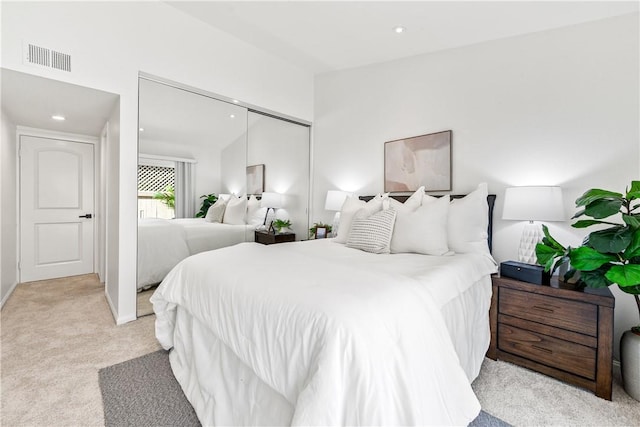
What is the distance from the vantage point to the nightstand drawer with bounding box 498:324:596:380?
1.77 m

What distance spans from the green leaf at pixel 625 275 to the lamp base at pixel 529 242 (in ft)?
2.14

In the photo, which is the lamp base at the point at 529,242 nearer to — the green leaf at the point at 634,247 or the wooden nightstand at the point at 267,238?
the green leaf at the point at 634,247

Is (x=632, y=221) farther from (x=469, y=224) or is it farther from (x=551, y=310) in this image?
(x=469, y=224)

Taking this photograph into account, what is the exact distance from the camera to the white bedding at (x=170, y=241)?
111 inches

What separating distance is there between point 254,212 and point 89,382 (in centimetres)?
217

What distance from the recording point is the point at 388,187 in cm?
338

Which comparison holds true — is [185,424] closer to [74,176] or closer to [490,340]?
[490,340]

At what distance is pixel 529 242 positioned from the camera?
228 centimetres

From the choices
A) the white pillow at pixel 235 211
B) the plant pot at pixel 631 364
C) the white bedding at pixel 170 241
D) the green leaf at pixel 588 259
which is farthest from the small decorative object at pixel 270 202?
the plant pot at pixel 631 364

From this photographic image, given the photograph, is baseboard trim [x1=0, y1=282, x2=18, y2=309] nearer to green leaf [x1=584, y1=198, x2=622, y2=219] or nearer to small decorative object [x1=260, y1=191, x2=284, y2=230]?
small decorative object [x1=260, y1=191, x2=284, y2=230]

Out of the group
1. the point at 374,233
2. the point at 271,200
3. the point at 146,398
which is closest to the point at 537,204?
the point at 374,233

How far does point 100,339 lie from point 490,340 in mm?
2984

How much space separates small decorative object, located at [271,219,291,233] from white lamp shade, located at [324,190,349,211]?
25.0 inches

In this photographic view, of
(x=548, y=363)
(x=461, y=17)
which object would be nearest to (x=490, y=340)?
(x=548, y=363)
